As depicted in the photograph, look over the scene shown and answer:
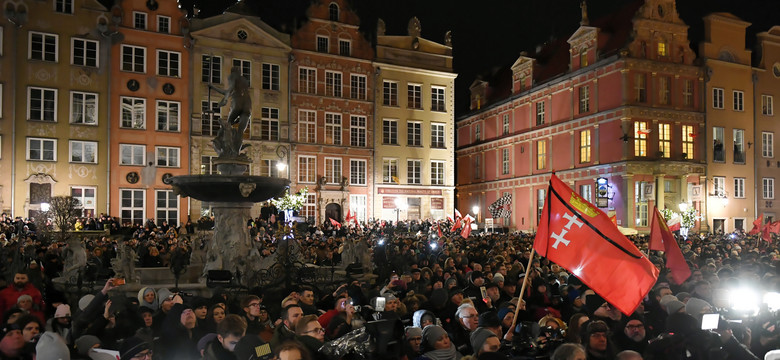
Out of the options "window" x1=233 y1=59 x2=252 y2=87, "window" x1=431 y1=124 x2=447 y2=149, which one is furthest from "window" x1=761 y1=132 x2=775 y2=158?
"window" x1=233 y1=59 x2=252 y2=87

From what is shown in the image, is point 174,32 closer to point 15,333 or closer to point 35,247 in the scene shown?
point 35,247

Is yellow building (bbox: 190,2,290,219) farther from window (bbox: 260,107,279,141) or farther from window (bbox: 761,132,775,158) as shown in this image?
window (bbox: 761,132,775,158)

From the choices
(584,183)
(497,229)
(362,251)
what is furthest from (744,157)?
(362,251)

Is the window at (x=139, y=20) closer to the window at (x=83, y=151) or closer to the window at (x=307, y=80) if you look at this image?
the window at (x=83, y=151)

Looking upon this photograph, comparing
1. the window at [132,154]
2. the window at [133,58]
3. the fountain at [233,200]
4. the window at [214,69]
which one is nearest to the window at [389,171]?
the window at [214,69]

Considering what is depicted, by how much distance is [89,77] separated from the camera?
3581 centimetres

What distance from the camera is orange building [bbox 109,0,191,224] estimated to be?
36.5 meters

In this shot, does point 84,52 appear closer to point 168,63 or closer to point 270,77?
point 168,63

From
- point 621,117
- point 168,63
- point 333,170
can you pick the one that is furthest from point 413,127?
point 168,63

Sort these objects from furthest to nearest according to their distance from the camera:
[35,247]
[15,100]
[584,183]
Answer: [584,183]
[15,100]
[35,247]

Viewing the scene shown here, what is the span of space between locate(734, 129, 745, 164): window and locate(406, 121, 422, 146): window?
2293cm

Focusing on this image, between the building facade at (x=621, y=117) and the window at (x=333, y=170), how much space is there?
15.9 meters

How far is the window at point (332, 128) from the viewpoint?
43.2 m

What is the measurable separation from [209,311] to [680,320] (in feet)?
17.6
